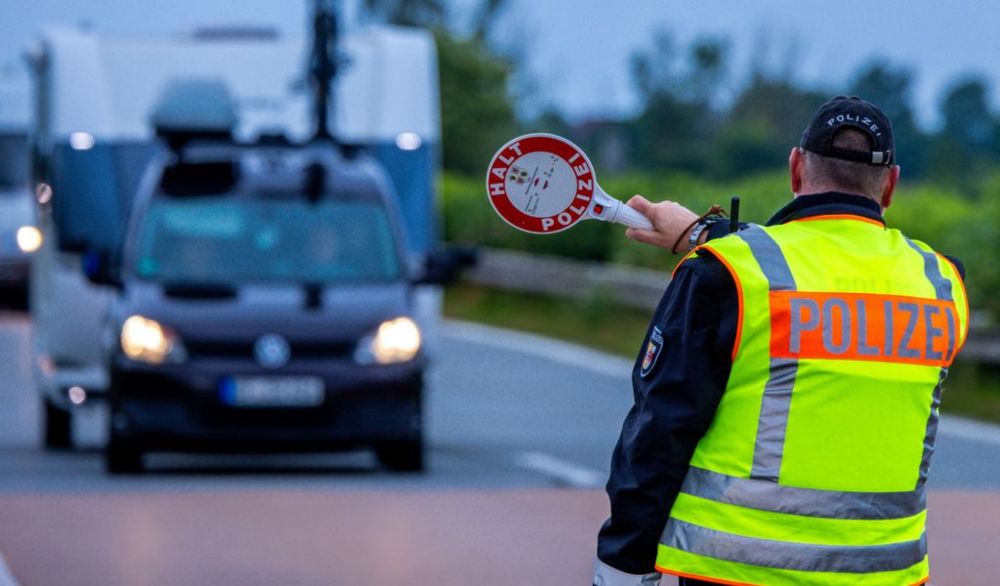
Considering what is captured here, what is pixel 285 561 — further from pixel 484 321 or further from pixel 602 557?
pixel 484 321

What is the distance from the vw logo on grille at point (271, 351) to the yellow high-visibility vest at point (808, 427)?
796 cm

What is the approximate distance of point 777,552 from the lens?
3.78 meters

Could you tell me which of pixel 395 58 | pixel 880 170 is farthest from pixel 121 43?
pixel 880 170

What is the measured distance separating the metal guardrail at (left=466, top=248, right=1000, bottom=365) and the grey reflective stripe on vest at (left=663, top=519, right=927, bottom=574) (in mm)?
18902

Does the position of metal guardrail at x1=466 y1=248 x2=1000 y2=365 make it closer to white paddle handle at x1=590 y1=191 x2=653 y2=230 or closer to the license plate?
the license plate

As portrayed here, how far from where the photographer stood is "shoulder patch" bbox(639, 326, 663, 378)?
3844 mm

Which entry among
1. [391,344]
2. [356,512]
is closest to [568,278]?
[391,344]

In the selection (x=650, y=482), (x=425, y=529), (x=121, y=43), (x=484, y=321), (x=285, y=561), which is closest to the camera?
(x=650, y=482)

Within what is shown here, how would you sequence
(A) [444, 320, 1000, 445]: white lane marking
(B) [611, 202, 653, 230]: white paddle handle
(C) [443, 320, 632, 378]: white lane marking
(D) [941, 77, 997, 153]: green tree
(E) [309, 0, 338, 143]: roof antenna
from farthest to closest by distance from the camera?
(D) [941, 77, 997, 153]: green tree, (C) [443, 320, 632, 378]: white lane marking, (A) [444, 320, 1000, 445]: white lane marking, (E) [309, 0, 338, 143]: roof antenna, (B) [611, 202, 653, 230]: white paddle handle

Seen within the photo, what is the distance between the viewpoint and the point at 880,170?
396 cm

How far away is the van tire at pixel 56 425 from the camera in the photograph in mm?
14109

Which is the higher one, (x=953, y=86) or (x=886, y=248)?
(x=886, y=248)

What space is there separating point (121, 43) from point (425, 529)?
6551mm

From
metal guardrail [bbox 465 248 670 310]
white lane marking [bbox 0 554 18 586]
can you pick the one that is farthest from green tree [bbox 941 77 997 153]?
white lane marking [bbox 0 554 18 586]
